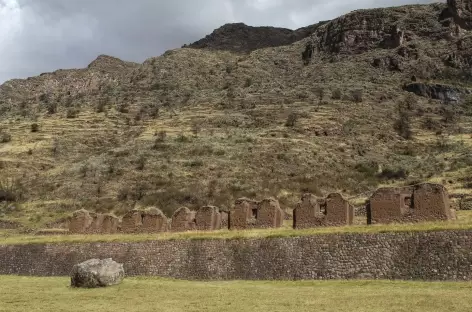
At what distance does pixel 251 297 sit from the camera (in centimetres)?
1866

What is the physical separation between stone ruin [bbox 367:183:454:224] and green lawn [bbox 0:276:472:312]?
16.5 ft

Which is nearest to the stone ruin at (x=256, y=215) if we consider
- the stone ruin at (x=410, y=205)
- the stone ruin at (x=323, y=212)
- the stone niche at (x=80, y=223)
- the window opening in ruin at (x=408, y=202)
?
the stone ruin at (x=323, y=212)

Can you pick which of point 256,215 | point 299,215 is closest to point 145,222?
point 256,215

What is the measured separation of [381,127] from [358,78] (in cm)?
2750

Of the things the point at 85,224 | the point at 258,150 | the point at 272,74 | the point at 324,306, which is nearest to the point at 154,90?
the point at 272,74

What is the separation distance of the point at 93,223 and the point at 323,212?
15724 mm

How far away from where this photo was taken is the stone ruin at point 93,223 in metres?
34.9

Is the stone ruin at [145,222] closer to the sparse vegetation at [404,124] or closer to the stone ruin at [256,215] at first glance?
the stone ruin at [256,215]

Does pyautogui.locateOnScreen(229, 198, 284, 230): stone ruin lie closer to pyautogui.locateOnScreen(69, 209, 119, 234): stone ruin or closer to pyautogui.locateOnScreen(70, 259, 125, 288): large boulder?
pyautogui.locateOnScreen(69, 209, 119, 234): stone ruin

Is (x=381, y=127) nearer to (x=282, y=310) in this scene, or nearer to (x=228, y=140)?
(x=228, y=140)

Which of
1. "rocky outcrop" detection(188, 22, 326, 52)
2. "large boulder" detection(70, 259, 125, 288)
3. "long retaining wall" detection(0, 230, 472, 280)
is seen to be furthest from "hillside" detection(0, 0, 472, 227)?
"rocky outcrop" detection(188, 22, 326, 52)

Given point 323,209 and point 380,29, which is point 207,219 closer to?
point 323,209

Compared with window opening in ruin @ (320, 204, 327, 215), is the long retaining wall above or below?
below

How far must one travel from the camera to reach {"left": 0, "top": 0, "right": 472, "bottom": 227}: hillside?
212ft
